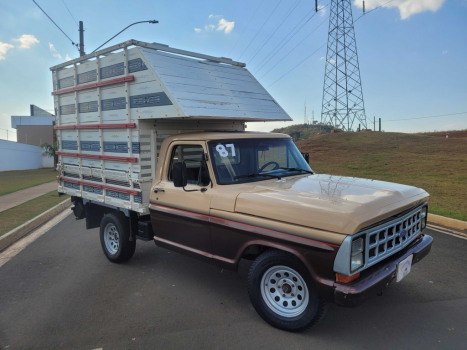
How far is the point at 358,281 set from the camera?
332 centimetres

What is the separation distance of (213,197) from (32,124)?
5905cm

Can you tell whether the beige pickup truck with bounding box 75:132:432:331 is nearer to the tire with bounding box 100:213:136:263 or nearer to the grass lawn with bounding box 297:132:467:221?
the tire with bounding box 100:213:136:263

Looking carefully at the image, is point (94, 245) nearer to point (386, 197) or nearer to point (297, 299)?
point (297, 299)

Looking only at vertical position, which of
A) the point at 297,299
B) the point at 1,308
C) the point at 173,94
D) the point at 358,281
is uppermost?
the point at 173,94

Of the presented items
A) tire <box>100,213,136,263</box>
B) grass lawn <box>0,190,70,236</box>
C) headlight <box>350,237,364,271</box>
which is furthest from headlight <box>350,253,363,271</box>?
grass lawn <box>0,190,70,236</box>

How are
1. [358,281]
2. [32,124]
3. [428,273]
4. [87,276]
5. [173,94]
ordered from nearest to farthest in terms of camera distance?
[358,281] < [173,94] < [428,273] < [87,276] < [32,124]

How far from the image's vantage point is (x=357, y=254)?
330 centimetres

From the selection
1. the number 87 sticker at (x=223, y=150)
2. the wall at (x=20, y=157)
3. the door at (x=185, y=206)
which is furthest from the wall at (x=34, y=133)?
the number 87 sticker at (x=223, y=150)

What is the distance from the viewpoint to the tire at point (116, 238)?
5.75 meters

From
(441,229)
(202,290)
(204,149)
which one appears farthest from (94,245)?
(441,229)

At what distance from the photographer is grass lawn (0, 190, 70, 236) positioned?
848cm

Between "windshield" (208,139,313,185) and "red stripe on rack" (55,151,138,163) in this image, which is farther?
"red stripe on rack" (55,151,138,163)

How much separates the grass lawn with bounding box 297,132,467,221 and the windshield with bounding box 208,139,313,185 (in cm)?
475

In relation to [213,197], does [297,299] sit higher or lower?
lower
